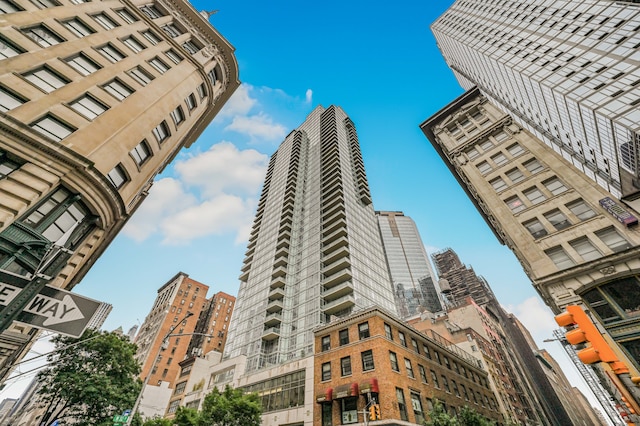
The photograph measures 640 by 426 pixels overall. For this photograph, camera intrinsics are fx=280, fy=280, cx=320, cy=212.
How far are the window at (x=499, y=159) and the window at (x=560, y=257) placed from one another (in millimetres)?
12737

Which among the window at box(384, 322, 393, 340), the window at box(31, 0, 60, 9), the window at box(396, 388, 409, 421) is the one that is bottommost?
the window at box(396, 388, 409, 421)

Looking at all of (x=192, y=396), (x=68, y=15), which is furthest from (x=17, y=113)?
(x=192, y=396)

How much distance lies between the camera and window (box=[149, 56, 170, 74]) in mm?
17734

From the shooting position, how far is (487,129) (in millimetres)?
35938

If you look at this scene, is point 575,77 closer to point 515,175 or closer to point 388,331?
point 515,175

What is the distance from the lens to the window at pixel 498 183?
2870 centimetres

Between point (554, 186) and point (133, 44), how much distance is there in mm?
34475

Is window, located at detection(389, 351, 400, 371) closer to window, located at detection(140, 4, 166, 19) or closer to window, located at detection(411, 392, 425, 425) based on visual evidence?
window, located at detection(411, 392, 425, 425)

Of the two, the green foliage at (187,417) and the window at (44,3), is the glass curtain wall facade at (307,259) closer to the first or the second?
the green foliage at (187,417)

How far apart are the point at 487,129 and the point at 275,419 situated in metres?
41.5

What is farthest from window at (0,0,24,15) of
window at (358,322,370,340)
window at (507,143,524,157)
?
window at (507,143,524,157)

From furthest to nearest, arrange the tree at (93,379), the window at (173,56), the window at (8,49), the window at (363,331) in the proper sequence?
the window at (363,331)
the tree at (93,379)
the window at (173,56)
the window at (8,49)

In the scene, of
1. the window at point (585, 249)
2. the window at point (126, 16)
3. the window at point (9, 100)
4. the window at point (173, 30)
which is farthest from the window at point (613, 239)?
the window at point (173, 30)

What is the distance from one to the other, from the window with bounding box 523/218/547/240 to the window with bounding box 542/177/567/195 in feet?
11.1
